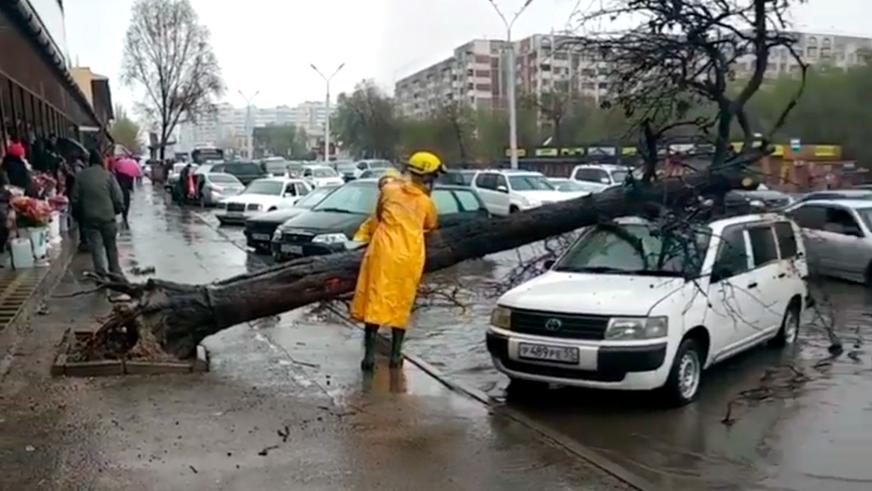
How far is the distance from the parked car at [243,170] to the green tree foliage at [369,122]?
20.2 meters

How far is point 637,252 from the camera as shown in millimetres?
8914

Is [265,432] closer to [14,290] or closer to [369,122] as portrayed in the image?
[14,290]

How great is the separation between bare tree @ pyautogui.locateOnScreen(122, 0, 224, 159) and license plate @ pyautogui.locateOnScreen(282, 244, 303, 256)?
56.0 metres

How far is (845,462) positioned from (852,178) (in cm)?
3780

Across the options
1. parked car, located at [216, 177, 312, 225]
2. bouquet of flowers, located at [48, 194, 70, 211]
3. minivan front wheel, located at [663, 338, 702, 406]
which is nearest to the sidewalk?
minivan front wheel, located at [663, 338, 702, 406]

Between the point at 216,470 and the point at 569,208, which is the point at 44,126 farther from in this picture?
the point at 216,470

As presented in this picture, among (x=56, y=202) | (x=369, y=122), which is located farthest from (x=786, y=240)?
(x=369, y=122)

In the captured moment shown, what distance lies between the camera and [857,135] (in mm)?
49312

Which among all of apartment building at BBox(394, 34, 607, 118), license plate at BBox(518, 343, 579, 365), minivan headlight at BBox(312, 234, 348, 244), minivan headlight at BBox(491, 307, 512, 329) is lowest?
license plate at BBox(518, 343, 579, 365)

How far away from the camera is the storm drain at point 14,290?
10.7m

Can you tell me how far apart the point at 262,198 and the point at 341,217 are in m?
11.4

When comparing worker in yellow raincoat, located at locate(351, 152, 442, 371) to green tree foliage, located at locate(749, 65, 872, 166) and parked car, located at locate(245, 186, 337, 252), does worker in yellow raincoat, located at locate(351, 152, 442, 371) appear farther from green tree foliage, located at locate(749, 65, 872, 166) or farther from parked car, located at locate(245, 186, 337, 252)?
green tree foliage, located at locate(749, 65, 872, 166)

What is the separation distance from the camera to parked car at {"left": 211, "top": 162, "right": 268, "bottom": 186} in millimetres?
45638

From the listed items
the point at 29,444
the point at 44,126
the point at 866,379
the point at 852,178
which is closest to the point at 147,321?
the point at 29,444
